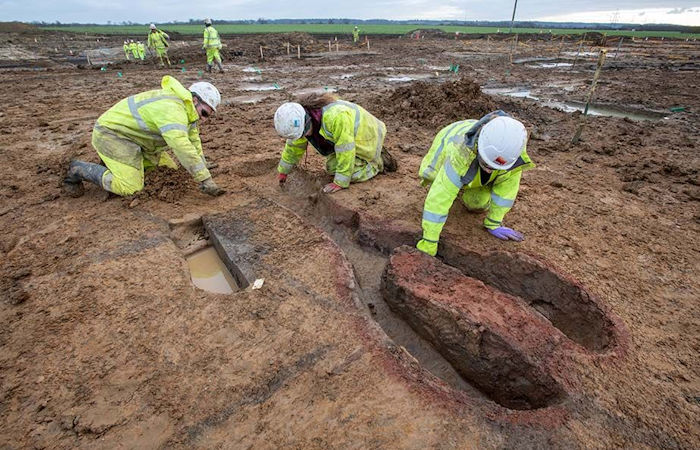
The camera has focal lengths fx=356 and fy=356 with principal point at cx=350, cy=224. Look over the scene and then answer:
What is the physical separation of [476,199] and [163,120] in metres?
3.22

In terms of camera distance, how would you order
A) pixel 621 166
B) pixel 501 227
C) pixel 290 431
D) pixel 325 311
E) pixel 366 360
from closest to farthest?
pixel 290 431 < pixel 366 360 < pixel 325 311 < pixel 501 227 < pixel 621 166

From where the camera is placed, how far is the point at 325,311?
8.51 ft

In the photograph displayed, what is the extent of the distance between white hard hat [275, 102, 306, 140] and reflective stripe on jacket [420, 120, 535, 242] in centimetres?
138

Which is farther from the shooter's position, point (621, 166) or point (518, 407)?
point (621, 166)

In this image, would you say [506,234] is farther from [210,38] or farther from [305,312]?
[210,38]

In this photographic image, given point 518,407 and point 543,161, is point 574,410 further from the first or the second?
point 543,161

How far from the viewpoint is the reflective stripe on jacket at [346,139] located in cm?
377

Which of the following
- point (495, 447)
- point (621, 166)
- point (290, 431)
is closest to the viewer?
point (495, 447)

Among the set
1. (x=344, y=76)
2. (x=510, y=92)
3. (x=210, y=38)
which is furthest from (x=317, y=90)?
(x=510, y=92)

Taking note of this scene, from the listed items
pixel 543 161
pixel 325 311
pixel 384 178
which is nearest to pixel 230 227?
pixel 325 311

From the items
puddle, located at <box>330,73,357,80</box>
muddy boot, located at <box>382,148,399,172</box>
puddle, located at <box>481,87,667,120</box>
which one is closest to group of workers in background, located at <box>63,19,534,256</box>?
muddy boot, located at <box>382,148,399,172</box>

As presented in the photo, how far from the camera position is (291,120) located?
3576mm

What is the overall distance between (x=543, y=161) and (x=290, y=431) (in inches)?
203

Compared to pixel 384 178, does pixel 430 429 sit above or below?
below
